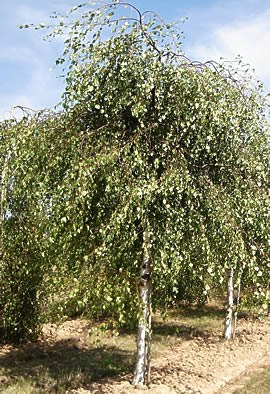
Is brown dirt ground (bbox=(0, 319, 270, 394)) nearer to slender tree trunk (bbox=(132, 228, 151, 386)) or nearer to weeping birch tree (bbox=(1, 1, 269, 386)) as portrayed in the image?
slender tree trunk (bbox=(132, 228, 151, 386))

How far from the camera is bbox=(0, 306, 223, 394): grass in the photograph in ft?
29.7

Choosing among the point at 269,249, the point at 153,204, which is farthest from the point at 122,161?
the point at 269,249

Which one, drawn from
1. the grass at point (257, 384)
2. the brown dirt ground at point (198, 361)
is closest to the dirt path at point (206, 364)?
the brown dirt ground at point (198, 361)

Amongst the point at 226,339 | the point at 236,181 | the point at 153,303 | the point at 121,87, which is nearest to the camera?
the point at 121,87

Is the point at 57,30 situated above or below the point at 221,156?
above

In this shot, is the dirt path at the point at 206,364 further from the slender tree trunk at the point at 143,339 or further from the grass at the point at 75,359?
the grass at the point at 75,359

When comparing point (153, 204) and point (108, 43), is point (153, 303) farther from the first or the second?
point (108, 43)

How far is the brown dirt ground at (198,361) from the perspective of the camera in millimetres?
8727

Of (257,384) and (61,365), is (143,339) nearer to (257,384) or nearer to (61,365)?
(257,384)

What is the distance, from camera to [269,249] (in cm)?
816

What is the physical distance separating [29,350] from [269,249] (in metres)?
8.13

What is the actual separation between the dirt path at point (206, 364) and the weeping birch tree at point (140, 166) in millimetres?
1866

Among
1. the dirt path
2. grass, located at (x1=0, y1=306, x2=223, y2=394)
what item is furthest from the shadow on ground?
the dirt path

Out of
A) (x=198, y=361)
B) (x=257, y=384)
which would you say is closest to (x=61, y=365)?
(x=198, y=361)
